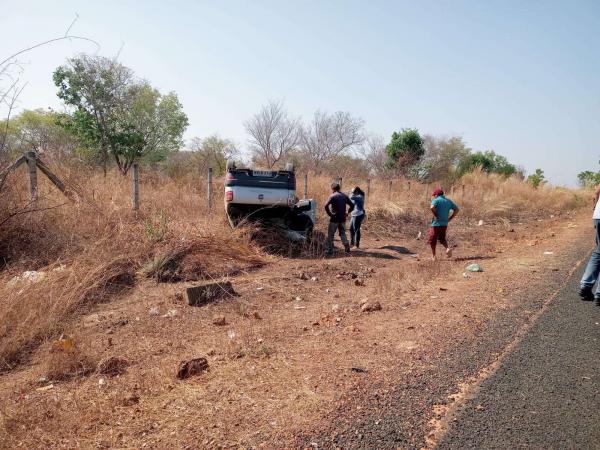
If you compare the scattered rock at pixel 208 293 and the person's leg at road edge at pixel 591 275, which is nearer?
the person's leg at road edge at pixel 591 275

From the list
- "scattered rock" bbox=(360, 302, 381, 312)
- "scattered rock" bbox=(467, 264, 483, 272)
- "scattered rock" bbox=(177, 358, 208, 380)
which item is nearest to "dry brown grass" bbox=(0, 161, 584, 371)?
"scattered rock" bbox=(177, 358, 208, 380)

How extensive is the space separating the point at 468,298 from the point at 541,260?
366cm

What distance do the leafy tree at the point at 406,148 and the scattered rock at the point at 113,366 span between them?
2499cm

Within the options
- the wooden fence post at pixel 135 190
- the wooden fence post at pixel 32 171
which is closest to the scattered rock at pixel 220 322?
the wooden fence post at pixel 135 190

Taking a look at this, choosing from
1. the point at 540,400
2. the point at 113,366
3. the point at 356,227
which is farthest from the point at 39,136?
the point at 540,400

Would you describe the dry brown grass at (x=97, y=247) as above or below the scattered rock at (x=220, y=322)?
above

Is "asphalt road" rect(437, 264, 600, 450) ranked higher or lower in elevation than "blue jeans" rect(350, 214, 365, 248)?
lower

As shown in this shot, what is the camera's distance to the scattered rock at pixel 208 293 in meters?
5.55

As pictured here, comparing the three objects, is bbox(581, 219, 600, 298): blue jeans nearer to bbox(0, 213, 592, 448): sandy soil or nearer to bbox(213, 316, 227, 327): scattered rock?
bbox(0, 213, 592, 448): sandy soil

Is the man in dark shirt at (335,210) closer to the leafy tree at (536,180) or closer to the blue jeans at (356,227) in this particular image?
the blue jeans at (356,227)

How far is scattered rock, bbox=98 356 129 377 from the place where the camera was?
3.67 metres

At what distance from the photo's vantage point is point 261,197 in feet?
28.6

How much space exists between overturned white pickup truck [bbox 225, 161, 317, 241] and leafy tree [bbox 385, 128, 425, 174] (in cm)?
1910

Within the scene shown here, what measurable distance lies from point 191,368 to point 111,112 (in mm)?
21557
